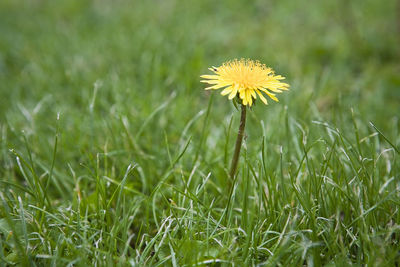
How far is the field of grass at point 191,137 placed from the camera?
1314 mm

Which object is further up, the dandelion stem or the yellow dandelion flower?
the yellow dandelion flower

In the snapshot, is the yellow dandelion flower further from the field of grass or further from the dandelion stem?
the field of grass

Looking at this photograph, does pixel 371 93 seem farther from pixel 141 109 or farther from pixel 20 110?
pixel 20 110

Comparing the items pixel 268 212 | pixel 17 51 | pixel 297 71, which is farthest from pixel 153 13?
pixel 268 212

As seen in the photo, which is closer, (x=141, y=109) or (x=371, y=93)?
(x=141, y=109)

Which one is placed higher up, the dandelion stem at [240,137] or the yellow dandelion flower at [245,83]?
the yellow dandelion flower at [245,83]

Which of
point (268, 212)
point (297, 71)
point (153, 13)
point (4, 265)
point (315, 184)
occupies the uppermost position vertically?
point (153, 13)

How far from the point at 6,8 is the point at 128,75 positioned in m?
3.63

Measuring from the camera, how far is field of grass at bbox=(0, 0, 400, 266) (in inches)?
51.8

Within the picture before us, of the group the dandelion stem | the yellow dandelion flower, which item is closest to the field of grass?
the dandelion stem

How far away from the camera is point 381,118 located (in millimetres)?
2377

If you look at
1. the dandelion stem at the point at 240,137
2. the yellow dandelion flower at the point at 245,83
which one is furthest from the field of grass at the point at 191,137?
the yellow dandelion flower at the point at 245,83

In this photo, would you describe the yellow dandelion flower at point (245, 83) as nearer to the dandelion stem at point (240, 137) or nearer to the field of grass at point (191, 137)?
the dandelion stem at point (240, 137)

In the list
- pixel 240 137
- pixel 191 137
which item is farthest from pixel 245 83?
pixel 191 137
